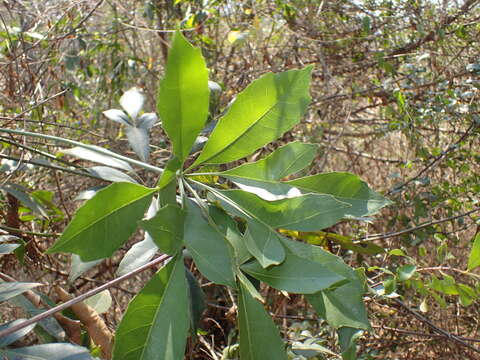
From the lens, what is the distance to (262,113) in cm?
88

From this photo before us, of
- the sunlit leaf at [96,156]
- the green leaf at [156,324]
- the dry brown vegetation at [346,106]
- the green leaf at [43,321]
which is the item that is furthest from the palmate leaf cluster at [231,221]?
the dry brown vegetation at [346,106]

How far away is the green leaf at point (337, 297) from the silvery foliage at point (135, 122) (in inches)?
17.3

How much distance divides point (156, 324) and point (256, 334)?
17cm

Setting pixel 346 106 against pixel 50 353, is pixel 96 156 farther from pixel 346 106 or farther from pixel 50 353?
pixel 346 106

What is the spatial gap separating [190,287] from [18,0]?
5.77ft

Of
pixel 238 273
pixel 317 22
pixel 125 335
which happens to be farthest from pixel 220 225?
pixel 317 22

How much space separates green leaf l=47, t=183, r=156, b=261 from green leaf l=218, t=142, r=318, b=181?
0.19 m

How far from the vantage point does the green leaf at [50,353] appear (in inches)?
32.7

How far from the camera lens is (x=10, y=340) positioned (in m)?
0.87

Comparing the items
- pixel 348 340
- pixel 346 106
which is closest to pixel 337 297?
pixel 348 340

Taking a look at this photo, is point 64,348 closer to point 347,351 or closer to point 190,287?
point 190,287

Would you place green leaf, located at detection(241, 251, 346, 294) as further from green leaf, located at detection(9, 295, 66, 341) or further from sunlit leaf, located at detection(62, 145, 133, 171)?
green leaf, located at detection(9, 295, 66, 341)

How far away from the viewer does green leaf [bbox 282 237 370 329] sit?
2.82 ft

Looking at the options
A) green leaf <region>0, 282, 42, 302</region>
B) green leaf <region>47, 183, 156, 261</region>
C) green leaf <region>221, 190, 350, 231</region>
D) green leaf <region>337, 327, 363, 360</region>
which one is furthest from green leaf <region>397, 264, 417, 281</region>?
green leaf <region>0, 282, 42, 302</region>
